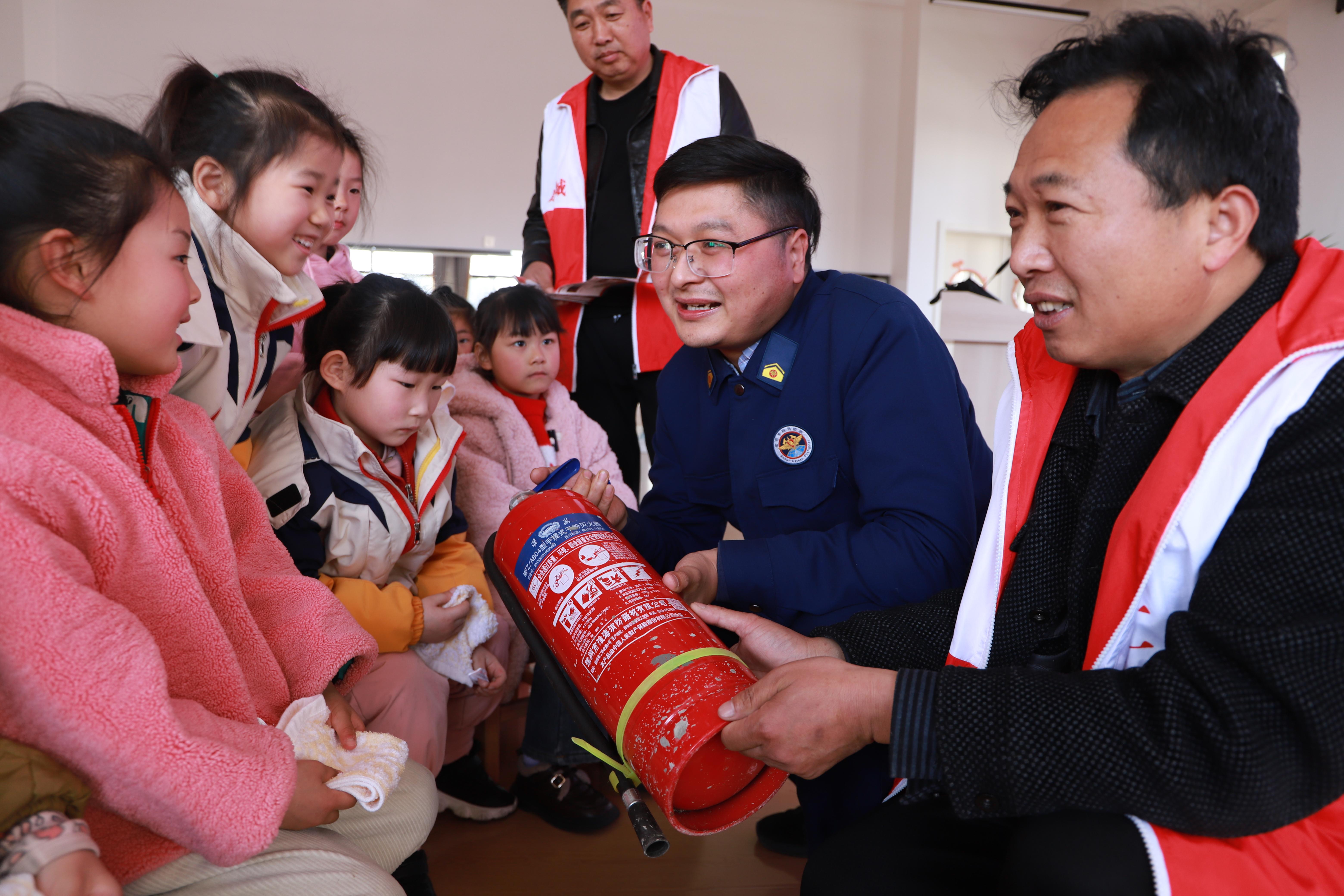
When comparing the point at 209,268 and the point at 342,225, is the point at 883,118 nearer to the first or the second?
the point at 342,225


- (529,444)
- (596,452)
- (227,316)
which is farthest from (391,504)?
(596,452)

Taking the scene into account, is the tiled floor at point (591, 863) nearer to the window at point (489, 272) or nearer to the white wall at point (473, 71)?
the window at point (489, 272)

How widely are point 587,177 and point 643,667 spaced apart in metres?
1.96

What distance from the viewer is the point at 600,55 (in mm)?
2463

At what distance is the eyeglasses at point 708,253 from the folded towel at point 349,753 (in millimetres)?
878

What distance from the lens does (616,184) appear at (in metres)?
2.61

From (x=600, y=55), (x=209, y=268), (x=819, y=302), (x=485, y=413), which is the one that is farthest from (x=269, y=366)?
(x=600, y=55)

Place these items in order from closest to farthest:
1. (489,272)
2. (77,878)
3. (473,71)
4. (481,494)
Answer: (77,878) → (481,494) → (473,71) → (489,272)

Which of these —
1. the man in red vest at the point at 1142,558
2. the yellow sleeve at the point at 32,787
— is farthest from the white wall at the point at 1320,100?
Answer: the yellow sleeve at the point at 32,787

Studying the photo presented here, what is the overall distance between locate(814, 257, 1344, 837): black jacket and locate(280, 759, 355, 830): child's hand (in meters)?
0.60

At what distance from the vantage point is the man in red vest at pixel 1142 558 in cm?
74

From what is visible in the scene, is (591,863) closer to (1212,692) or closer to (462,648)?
(462,648)

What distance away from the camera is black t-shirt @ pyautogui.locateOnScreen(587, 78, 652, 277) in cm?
257

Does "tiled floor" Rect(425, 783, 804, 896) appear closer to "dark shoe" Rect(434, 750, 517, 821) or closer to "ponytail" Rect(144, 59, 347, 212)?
"dark shoe" Rect(434, 750, 517, 821)
